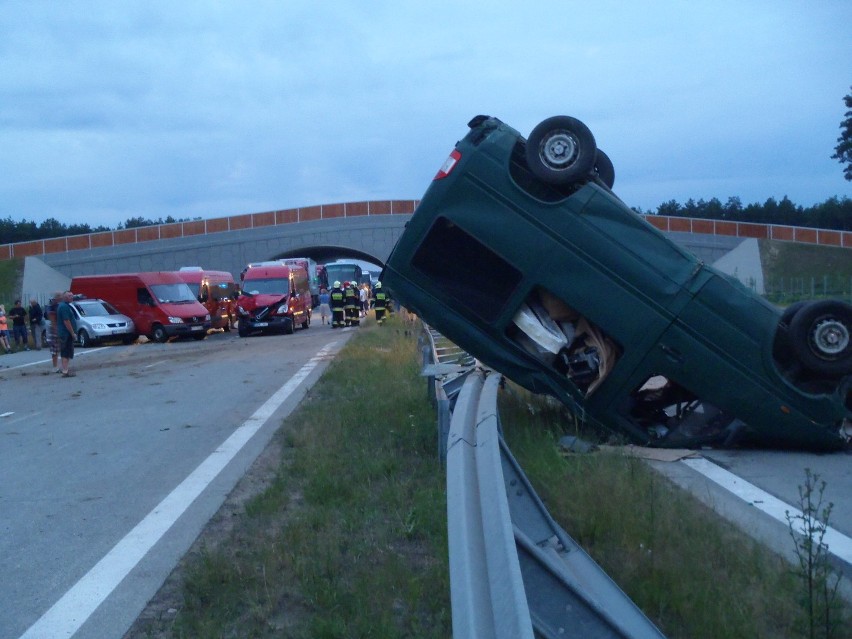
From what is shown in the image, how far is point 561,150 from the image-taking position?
28.3 feet

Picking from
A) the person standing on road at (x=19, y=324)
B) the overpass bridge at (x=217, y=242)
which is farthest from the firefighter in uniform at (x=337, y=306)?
the overpass bridge at (x=217, y=242)

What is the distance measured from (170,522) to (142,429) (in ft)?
17.1

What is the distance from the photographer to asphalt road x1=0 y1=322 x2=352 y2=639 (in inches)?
220

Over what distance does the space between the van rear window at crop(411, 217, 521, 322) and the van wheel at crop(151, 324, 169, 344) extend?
2555 cm

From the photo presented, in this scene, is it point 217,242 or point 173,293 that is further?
point 217,242

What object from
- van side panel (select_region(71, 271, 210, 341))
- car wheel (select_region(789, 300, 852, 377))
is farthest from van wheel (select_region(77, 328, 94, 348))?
car wheel (select_region(789, 300, 852, 377))

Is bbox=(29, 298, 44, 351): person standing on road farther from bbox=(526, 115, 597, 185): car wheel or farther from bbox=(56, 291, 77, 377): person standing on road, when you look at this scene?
bbox=(526, 115, 597, 185): car wheel

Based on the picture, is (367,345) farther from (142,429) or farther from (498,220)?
(498,220)

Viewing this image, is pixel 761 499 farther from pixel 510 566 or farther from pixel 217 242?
pixel 217 242

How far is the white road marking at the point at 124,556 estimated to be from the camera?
5117 millimetres

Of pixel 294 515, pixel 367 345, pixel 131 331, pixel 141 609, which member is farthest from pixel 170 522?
pixel 131 331

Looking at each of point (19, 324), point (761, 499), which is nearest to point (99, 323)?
point (19, 324)

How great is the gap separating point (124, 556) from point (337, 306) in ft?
105

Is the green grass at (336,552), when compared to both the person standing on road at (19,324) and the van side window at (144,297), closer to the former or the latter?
the person standing on road at (19,324)
